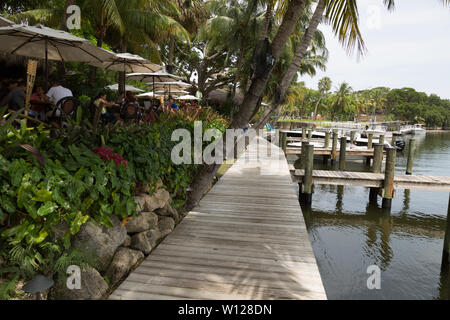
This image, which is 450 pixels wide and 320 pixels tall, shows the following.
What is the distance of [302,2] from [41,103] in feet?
16.4

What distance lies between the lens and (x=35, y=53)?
22.6ft

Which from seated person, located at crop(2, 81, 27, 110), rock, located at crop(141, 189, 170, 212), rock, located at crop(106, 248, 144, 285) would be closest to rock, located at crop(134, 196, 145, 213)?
rock, located at crop(141, 189, 170, 212)

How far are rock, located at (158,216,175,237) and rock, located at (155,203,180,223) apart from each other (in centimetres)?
9

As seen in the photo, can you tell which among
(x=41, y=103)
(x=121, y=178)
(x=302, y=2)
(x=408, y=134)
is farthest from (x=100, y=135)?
(x=408, y=134)

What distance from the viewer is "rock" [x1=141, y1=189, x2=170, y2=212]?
14.7ft

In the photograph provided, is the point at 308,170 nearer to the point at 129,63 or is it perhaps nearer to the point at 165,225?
the point at 129,63

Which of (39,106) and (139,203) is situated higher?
(39,106)

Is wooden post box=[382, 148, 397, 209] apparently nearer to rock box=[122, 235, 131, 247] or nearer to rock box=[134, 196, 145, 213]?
rock box=[134, 196, 145, 213]

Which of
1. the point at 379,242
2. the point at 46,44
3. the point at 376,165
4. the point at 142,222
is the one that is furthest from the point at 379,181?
the point at 46,44

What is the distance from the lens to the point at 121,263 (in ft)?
11.4

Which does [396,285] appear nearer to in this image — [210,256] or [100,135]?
[210,256]

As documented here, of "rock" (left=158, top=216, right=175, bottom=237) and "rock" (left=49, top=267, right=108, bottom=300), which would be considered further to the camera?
"rock" (left=158, top=216, right=175, bottom=237)

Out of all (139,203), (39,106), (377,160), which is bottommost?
(377,160)

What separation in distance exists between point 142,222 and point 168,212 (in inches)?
39.7
